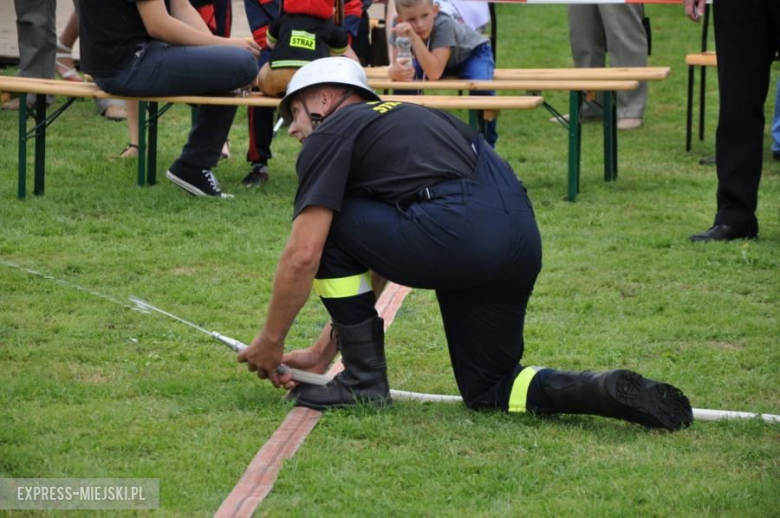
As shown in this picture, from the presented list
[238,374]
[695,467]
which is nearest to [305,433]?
[238,374]

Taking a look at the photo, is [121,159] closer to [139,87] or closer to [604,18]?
[139,87]

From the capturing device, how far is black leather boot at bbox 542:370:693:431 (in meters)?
4.23

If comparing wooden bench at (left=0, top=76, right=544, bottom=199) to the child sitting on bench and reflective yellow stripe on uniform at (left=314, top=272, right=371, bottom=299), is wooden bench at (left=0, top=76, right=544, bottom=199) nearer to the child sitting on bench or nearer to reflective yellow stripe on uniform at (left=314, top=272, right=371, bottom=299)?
the child sitting on bench

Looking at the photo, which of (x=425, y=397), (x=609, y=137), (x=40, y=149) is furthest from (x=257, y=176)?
(x=425, y=397)

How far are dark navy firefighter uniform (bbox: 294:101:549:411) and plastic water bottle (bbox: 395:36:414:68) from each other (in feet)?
13.4

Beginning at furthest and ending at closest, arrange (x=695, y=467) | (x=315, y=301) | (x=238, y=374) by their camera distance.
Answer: (x=315, y=301) < (x=238, y=374) < (x=695, y=467)

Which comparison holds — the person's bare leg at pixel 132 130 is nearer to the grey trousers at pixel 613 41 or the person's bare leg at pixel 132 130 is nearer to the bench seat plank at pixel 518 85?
the bench seat plank at pixel 518 85

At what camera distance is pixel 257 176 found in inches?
339

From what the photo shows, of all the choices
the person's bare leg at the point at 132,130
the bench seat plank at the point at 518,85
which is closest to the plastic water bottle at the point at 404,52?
the bench seat plank at the point at 518,85

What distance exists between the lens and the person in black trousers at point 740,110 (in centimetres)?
710

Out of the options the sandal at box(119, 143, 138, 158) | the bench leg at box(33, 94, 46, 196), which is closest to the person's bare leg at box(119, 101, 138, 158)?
the sandal at box(119, 143, 138, 158)

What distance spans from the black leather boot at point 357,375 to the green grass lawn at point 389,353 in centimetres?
9

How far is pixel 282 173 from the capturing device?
902 centimetres

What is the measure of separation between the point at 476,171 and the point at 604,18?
252 inches
